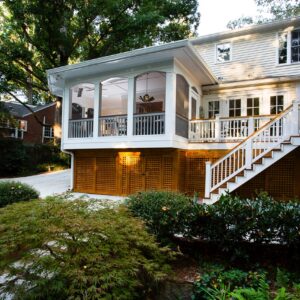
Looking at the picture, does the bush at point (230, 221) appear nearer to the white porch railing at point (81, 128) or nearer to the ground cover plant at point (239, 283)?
the ground cover plant at point (239, 283)

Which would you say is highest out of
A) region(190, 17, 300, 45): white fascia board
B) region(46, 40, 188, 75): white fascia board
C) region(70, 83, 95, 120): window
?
region(190, 17, 300, 45): white fascia board

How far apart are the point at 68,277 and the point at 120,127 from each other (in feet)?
26.6

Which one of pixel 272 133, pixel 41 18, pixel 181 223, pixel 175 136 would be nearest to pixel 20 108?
pixel 41 18

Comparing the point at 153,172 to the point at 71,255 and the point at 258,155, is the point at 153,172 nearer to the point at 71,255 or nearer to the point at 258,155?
the point at 258,155

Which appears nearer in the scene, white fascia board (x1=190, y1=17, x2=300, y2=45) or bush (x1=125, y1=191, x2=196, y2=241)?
bush (x1=125, y1=191, x2=196, y2=241)

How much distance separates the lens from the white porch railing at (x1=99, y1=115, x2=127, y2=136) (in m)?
10.5

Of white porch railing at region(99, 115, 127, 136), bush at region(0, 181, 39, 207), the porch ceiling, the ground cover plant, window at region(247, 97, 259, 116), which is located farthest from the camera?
window at region(247, 97, 259, 116)

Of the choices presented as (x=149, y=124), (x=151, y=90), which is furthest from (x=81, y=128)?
(x=151, y=90)

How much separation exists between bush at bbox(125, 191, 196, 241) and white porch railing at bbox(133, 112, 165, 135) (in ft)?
17.0

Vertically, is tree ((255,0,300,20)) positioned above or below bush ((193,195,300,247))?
above

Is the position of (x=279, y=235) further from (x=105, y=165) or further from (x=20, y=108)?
(x=20, y=108)

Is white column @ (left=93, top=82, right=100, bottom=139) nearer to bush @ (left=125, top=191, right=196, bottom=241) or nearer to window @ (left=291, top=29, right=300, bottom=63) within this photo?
bush @ (left=125, top=191, right=196, bottom=241)

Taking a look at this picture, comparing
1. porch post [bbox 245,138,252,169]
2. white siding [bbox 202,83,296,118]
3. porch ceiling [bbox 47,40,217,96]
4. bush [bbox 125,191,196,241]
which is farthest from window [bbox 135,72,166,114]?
bush [bbox 125,191,196,241]

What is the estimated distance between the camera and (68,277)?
2672 millimetres
